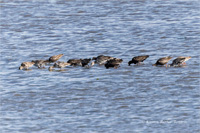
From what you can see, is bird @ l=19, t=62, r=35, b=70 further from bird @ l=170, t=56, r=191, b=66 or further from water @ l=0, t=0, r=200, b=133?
bird @ l=170, t=56, r=191, b=66

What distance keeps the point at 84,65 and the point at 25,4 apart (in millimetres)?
22138

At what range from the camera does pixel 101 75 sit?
24625 mm

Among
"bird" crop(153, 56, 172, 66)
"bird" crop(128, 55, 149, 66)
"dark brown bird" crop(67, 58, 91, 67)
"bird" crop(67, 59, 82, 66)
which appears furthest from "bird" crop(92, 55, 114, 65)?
"bird" crop(153, 56, 172, 66)

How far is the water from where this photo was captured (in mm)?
18469

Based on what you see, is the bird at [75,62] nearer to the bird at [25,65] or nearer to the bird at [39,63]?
the bird at [39,63]

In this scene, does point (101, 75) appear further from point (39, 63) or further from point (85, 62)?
point (39, 63)

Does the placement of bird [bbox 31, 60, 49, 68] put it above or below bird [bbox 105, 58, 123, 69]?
above

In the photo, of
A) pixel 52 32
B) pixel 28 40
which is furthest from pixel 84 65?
pixel 52 32

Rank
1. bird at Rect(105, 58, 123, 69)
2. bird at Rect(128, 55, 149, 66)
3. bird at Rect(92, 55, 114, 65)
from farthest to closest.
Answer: bird at Rect(92, 55, 114, 65)
bird at Rect(128, 55, 149, 66)
bird at Rect(105, 58, 123, 69)

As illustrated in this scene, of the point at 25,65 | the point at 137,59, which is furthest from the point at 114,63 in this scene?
the point at 25,65

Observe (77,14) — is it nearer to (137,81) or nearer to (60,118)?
(137,81)

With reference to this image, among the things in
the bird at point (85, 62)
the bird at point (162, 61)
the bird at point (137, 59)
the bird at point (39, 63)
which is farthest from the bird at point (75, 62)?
the bird at point (162, 61)

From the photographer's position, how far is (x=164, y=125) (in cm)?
1789

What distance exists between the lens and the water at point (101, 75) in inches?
727
